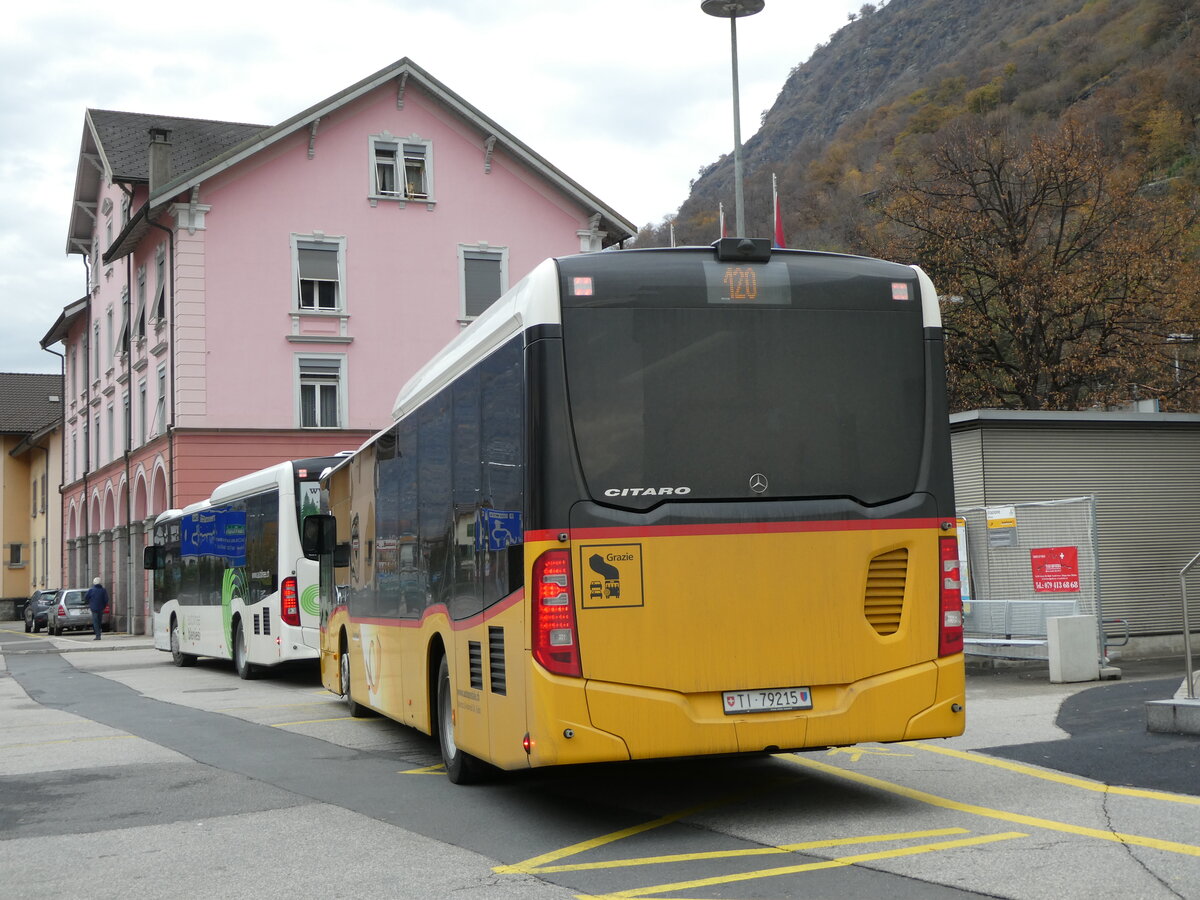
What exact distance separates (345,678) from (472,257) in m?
27.2

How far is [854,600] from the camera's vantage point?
8062 mm

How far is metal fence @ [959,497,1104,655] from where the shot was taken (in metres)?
17.8

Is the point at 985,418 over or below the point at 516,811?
over

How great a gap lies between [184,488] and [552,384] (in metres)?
31.2

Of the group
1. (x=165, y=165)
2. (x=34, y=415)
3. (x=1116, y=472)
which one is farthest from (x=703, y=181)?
(x=1116, y=472)

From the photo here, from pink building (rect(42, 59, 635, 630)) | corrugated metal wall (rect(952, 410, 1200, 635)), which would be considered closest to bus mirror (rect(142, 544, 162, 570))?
pink building (rect(42, 59, 635, 630))

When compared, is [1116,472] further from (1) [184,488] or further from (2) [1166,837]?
(1) [184,488]

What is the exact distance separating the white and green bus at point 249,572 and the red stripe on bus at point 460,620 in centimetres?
746

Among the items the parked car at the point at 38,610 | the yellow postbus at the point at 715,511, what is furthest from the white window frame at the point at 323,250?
the yellow postbus at the point at 715,511

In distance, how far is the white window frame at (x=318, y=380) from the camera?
38.2m

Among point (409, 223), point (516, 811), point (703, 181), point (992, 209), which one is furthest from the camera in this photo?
point (703, 181)

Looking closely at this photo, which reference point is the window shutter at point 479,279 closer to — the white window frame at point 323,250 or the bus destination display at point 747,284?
the white window frame at point 323,250

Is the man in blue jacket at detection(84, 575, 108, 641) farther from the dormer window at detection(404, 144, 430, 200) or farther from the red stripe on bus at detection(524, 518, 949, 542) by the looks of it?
the red stripe on bus at detection(524, 518, 949, 542)

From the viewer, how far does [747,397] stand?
26.4 ft
